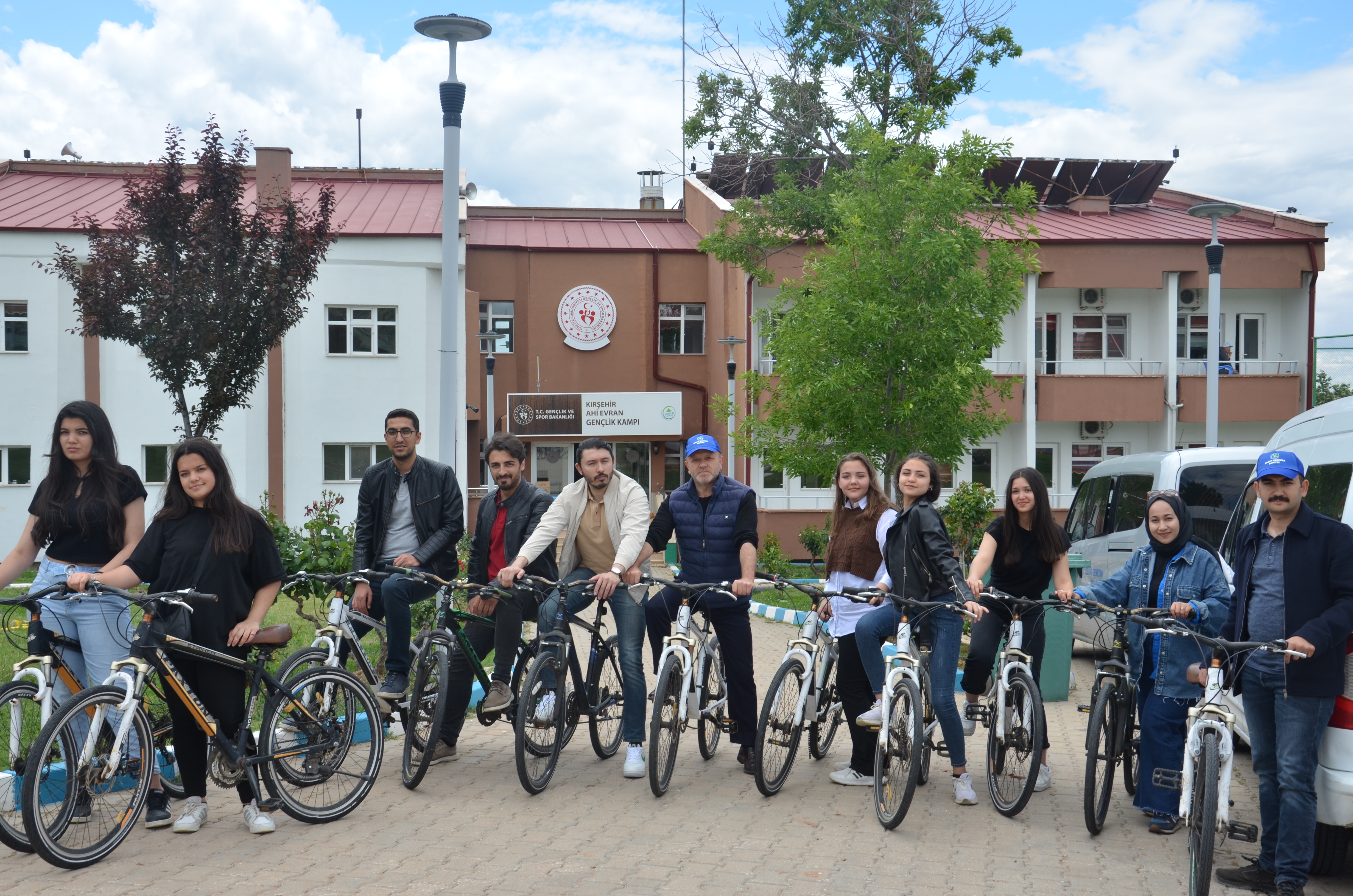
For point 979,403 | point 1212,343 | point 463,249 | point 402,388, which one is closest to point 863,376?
point 979,403

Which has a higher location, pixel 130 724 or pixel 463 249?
pixel 463 249

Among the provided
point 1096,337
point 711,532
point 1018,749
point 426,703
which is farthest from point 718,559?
point 1096,337

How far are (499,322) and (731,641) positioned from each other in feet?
78.8

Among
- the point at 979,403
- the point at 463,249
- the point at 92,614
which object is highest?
the point at 463,249

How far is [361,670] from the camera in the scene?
6.91 metres

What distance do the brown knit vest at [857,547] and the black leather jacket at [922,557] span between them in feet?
0.96

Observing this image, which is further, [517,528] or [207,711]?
[517,528]

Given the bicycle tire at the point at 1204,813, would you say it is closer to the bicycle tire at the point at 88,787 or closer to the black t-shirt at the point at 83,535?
the bicycle tire at the point at 88,787

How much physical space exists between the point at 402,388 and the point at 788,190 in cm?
947

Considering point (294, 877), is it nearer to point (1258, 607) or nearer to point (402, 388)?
point (1258, 607)

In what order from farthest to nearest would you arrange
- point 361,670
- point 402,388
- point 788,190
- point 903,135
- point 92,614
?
point 402,388, point 788,190, point 903,135, point 361,670, point 92,614

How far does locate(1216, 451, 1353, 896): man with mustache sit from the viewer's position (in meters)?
4.71

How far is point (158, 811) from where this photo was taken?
5.57 m

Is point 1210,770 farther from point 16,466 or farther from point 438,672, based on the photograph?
point 16,466
